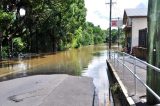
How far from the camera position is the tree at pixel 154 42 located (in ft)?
30.8

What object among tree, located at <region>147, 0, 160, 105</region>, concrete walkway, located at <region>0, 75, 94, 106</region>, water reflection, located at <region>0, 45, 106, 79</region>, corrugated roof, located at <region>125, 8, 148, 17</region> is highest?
corrugated roof, located at <region>125, 8, 148, 17</region>

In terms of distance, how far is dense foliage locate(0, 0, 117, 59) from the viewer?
3967 centimetres

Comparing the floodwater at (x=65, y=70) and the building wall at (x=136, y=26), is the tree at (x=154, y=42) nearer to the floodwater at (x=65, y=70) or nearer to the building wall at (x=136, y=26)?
the floodwater at (x=65, y=70)

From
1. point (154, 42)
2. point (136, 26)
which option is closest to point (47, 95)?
point (154, 42)

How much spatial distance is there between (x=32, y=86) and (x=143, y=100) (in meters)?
3.85

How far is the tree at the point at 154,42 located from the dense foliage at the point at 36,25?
1968 cm

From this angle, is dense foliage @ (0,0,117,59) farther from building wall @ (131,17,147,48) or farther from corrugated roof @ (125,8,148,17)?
building wall @ (131,17,147,48)

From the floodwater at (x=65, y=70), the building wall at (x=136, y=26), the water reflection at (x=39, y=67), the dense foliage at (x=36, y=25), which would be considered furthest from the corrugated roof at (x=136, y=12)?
the floodwater at (x=65, y=70)

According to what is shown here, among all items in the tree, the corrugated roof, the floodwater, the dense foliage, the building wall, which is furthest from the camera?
the corrugated roof

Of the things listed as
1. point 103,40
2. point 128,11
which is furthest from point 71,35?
point 103,40

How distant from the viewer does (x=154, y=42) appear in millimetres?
9609

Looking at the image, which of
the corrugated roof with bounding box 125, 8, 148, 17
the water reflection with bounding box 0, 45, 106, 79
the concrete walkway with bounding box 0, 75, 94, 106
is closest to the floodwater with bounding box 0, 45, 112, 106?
the water reflection with bounding box 0, 45, 106, 79

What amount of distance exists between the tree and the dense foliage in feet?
64.6

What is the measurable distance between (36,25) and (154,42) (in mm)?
40519
